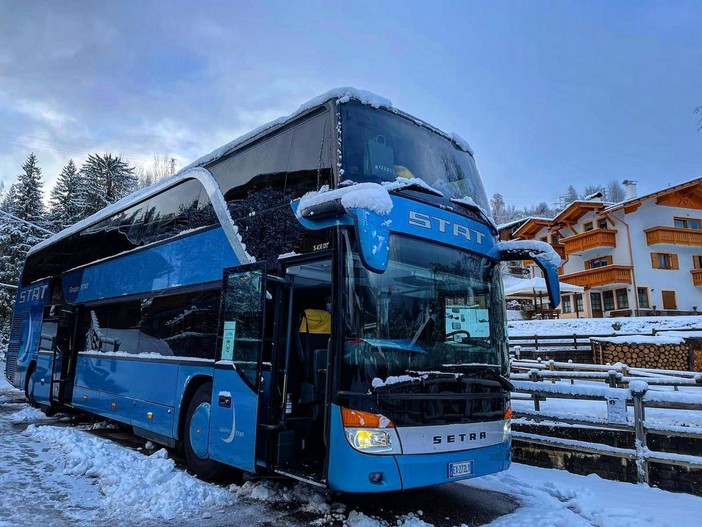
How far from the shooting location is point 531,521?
485 centimetres

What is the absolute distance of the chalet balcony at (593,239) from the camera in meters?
36.7

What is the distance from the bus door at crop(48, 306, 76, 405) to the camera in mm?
11008

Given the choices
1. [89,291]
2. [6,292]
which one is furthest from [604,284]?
[6,292]

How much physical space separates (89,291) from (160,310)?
12.3 feet

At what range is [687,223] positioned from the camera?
38.1m

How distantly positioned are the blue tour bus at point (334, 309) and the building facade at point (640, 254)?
33.5 meters

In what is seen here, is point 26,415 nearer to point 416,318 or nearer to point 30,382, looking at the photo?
point 30,382

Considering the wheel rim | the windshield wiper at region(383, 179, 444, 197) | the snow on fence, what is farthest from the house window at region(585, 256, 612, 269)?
the wheel rim

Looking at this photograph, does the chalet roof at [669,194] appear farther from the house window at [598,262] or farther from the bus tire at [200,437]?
the bus tire at [200,437]

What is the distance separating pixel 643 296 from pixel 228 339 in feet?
121

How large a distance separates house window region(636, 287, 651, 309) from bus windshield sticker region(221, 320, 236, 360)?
3611 cm

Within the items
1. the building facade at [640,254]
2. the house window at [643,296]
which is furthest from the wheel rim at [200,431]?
the house window at [643,296]

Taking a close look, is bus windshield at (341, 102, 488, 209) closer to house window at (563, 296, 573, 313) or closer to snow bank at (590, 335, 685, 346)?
snow bank at (590, 335, 685, 346)

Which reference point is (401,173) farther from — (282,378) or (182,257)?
(182,257)
